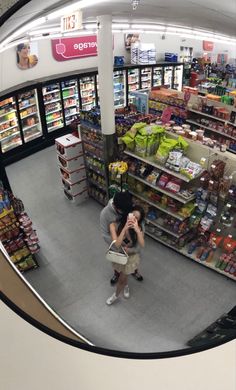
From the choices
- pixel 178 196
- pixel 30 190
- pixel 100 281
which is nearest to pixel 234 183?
pixel 178 196

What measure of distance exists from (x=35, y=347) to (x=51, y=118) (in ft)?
21.6

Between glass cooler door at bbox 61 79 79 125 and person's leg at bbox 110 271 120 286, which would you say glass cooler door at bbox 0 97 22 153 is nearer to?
glass cooler door at bbox 61 79 79 125

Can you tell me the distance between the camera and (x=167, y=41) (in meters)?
9.27

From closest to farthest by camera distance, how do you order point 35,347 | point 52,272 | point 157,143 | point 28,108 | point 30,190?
1. point 35,347
2. point 52,272
3. point 157,143
4. point 30,190
5. point 28,108

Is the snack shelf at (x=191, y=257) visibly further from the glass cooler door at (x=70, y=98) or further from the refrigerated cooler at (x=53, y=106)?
the glass cooler door at (x=70, y=98)

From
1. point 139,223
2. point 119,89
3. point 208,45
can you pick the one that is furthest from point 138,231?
point 208,45

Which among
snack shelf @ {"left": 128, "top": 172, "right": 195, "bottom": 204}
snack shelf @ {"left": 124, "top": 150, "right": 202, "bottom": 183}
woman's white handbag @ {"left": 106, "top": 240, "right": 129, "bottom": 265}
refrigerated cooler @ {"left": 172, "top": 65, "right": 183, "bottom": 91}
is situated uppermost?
refrigerated cooler @ {"left": 172, "top": 65, "right": 183, "bottom": 91}

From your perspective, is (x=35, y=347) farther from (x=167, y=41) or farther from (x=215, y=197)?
(x=167, y=41)

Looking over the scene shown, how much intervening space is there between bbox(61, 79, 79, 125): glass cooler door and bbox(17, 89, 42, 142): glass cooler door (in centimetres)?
84

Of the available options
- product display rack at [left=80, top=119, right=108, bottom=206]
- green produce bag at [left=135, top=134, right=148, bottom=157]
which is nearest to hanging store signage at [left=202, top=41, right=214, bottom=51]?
product display rack at [left=80, top=119, right=108, bottom=206]

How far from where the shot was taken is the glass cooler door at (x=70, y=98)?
6820 mm

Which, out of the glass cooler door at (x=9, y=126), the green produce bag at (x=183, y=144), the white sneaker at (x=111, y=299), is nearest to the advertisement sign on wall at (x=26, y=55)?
the glass cooler door at (x=9, y=126)

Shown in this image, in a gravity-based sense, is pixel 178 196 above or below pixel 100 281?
A: above

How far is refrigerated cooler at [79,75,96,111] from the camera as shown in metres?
7.11
